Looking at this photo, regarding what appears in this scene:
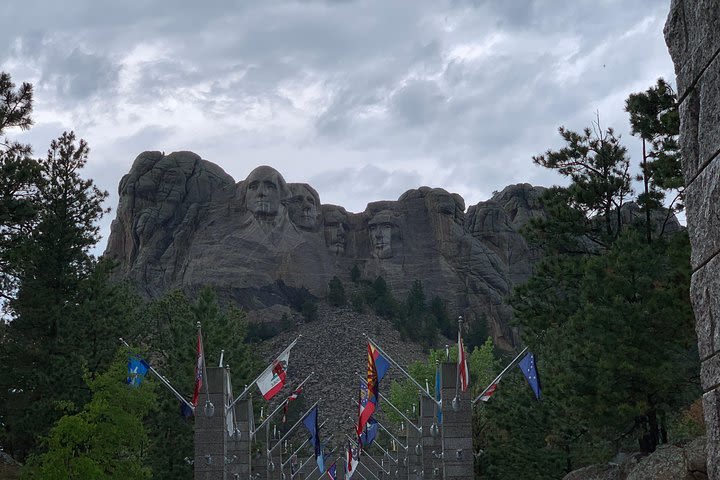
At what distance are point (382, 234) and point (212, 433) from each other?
11979cm

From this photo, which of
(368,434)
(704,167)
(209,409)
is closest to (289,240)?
(368,434)

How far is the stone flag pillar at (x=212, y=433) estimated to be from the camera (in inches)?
1283

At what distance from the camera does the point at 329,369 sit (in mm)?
130250

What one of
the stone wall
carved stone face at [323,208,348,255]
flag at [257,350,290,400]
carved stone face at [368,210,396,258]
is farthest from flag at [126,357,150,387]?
carved stone face at [368,210,396,258]

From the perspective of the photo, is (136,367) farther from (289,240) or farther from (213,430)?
(289,240)

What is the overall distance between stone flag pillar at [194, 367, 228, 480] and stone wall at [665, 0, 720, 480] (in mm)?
28190

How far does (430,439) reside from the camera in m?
43.6

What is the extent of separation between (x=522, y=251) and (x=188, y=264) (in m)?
49.4

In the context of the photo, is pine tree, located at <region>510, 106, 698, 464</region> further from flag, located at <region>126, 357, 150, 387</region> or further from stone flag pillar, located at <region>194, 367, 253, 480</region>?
flag, located at <region>126, 357, 150, 387</region>

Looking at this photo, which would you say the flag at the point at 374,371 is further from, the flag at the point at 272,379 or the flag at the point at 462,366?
the flag at the point at 272,379

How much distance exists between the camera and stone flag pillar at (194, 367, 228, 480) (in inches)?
1283

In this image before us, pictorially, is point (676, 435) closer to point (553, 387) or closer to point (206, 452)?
point (553, 387)

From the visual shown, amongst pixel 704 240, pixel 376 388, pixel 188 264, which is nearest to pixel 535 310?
pixel 376 388

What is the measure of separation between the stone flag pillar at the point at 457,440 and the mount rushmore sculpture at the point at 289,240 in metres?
107
